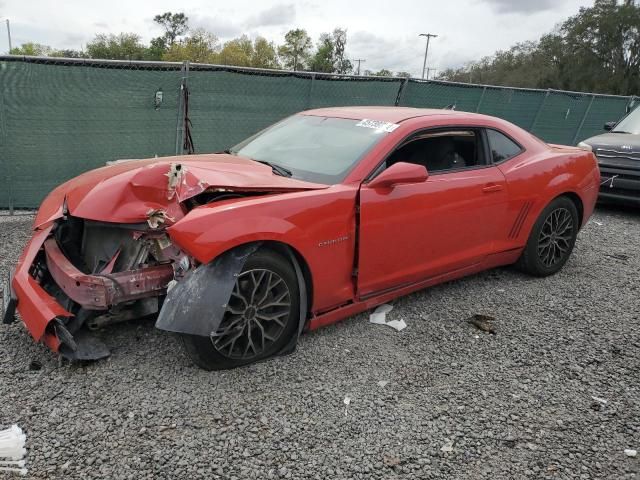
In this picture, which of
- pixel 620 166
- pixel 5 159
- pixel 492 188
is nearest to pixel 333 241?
pixel 492 188

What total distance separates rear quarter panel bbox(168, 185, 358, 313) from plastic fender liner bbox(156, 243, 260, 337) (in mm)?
93

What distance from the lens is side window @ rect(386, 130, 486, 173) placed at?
12.1 feet

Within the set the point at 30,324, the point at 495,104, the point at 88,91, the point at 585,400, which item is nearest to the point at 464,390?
the point at 585,400

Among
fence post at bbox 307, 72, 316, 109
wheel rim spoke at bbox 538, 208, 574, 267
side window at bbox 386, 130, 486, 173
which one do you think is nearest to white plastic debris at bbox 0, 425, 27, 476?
side window at bbox 386, 130, 486, 173

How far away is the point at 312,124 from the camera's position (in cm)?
403

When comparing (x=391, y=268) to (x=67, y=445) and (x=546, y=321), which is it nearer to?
(x=546, y=321)

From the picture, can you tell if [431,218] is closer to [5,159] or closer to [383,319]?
[383,319]

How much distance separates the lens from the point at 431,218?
364cm

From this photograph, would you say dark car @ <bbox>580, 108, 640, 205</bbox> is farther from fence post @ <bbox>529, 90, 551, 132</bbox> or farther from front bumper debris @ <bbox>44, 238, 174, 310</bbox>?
front bumper debris @ <bbox>44, 238, 174, 310</bbox>

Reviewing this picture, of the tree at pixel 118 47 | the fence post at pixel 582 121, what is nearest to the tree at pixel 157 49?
the tree at pixel 118 47

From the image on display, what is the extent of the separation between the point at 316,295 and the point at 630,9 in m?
51.2

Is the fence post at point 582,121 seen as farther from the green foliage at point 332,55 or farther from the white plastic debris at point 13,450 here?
the green foliage at point 332,55

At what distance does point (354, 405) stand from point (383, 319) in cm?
106

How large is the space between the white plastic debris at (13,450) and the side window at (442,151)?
2616 mm
